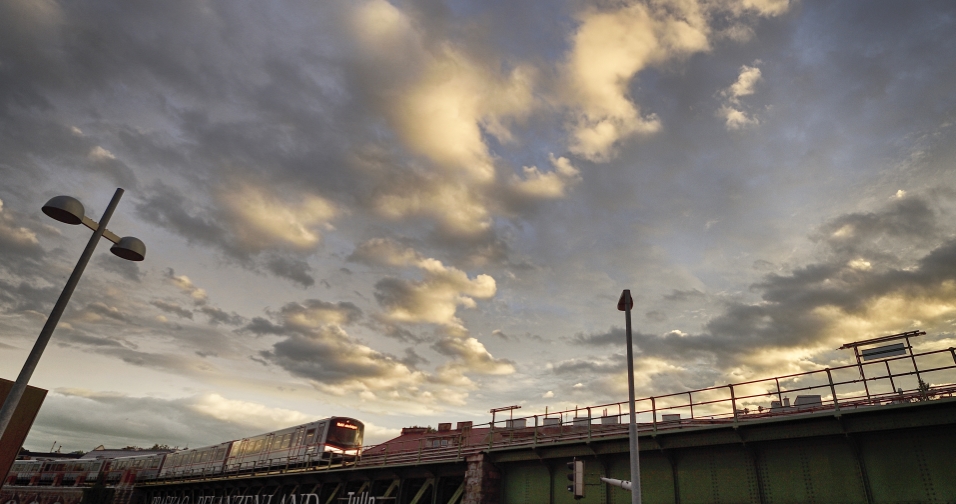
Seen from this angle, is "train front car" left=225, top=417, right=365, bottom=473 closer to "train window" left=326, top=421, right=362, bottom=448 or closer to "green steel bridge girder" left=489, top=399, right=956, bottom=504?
"train window" left=326, top=421, right=362, bottom=448

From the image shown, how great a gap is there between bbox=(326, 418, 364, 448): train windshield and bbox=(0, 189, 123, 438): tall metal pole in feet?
103

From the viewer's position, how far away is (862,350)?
57.2ft

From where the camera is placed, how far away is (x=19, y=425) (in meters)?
17.8

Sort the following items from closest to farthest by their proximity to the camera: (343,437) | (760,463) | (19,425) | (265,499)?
(760,463) < (19,425) < (265,499) < (343,437)

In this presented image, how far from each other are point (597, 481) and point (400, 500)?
1171 centimetres

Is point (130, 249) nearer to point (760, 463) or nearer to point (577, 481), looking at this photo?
point (577, 481)

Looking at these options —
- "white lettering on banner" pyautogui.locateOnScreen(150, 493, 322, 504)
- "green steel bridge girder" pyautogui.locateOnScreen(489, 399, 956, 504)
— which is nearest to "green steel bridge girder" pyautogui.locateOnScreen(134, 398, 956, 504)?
"green steel bridge girder" pyautogui.locateOnScreen(489, 399, 956, 504)

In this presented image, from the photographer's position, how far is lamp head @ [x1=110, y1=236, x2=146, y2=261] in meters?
9.84

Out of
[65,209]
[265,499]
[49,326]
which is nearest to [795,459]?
[49,326]

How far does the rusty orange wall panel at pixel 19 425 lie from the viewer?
57.8ft

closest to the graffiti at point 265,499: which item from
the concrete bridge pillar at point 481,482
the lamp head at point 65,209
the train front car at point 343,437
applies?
the train front car at point 343,437

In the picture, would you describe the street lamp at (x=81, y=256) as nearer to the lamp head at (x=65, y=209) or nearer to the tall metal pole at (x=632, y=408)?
the lamp head at (x=65, y=209)

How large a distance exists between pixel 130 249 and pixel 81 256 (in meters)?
0.78

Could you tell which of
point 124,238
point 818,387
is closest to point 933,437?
point 818,387
